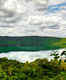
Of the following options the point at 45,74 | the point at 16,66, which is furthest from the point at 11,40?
the point at 45,74

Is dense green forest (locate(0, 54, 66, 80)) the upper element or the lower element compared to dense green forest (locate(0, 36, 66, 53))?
lower

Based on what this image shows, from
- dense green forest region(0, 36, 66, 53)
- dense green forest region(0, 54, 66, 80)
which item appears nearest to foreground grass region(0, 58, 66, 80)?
dense green forest region(0, 54, 66, 80)

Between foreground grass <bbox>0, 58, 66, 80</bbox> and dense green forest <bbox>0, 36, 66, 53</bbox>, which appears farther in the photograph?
dense green forest <bbox>0, 36, 66, 53</bbox>

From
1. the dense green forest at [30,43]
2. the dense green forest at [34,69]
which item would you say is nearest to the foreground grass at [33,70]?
the dense green forest at [34,69]

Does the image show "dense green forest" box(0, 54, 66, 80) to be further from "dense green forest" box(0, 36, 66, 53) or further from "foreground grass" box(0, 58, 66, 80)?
"dense green forest" box(0, 36, 66, 53)

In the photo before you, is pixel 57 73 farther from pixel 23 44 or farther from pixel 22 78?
pixel 23 44

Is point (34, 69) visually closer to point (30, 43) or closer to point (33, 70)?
point (33, 70)
